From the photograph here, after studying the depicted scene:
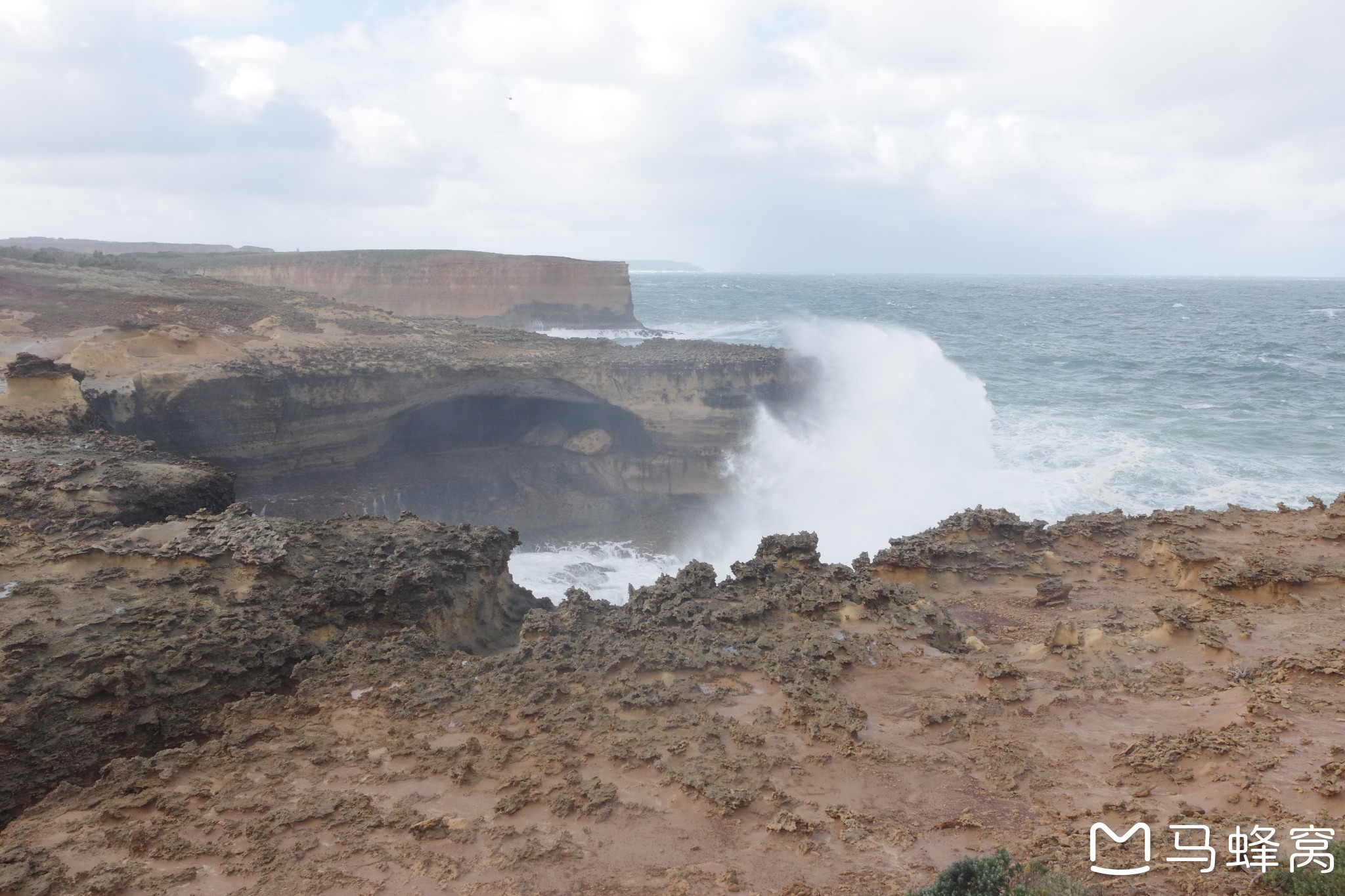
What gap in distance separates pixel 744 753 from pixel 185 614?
4018 millimetres

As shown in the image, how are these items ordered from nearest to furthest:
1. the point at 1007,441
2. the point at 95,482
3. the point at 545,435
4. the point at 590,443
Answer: the point at 95,482 → the point at 545,435 → the point at 590,443 → the point at 1007,441

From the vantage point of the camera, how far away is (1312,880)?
3.13 m

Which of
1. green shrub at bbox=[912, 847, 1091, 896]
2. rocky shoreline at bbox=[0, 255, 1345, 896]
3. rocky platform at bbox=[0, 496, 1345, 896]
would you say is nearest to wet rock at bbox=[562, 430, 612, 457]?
rocky shoreline at bbox=[0, 255, 1345, 896]

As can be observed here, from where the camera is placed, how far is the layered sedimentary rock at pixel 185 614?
4.68 meters

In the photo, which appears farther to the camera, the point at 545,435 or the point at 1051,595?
the point at 545,435

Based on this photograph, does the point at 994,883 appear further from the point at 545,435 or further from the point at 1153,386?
the point at 1153,386

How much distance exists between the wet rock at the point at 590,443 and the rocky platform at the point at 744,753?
31.7ft

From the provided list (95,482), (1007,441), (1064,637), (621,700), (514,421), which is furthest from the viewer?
(1007,441)

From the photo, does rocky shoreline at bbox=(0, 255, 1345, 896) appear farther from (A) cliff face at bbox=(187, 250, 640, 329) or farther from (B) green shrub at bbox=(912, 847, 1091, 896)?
(A) cliff face at bbox=(187, 250, 640, 329)

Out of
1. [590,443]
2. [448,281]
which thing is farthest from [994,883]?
[448,281]

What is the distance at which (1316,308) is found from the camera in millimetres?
Result: 62281

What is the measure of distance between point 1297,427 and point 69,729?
25469mm

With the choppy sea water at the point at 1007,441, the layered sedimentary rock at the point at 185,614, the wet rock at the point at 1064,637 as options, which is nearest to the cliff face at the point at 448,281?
the choppy sea water at the point at 1007,441

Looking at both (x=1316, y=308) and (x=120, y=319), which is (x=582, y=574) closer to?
(x=120, y=319)
